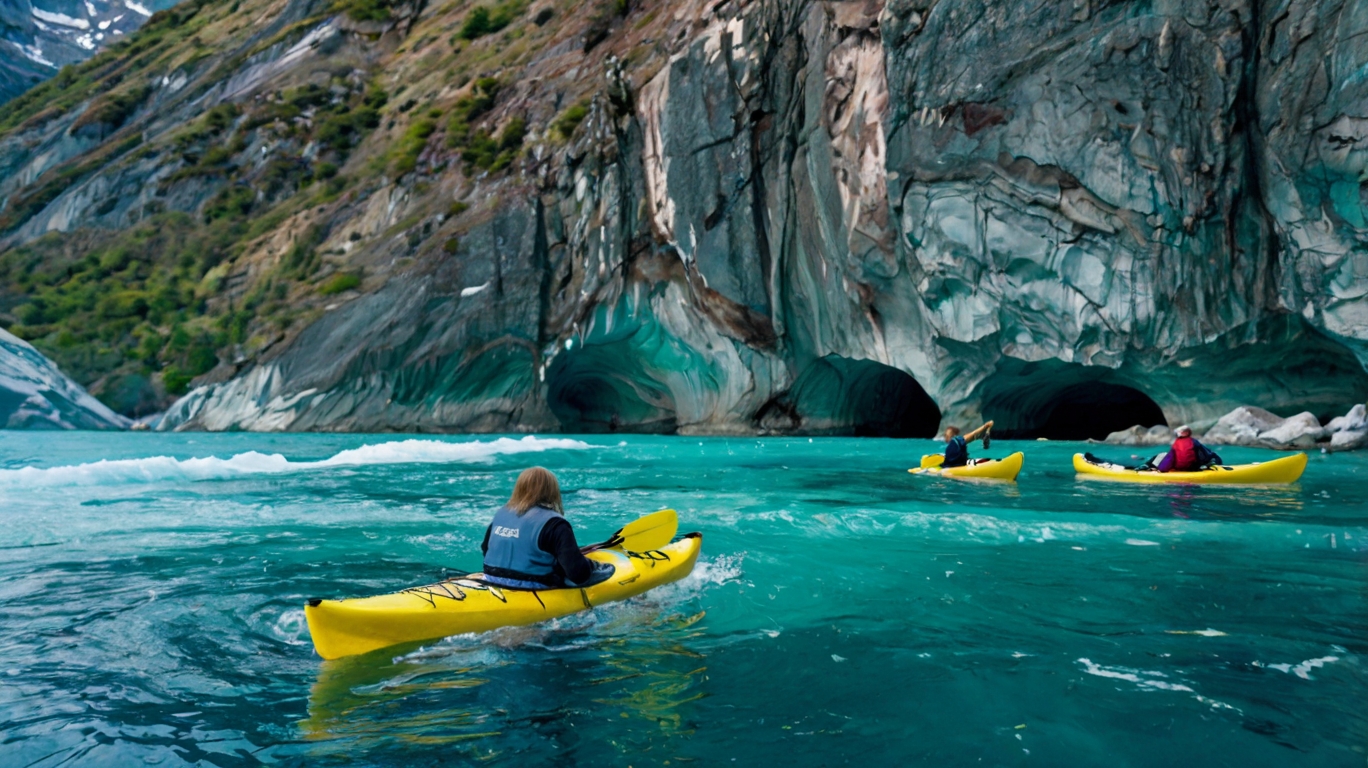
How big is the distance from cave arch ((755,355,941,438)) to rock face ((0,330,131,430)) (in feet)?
101

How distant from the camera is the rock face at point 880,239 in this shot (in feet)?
64.4

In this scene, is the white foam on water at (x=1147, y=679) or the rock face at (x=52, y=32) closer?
the white foam on water at (x=1147, y=679)

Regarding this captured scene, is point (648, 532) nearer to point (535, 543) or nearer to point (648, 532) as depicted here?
point (648, 532)

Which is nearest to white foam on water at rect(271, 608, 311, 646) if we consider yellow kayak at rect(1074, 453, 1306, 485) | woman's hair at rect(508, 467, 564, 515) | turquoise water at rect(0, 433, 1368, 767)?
turquoise water at rect(0, 433, 1368, 767)

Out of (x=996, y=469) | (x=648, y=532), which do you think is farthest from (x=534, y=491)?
(x=996, y=469)

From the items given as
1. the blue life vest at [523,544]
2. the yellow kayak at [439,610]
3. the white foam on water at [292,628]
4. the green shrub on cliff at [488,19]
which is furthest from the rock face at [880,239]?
the white foam on water at [292,628]

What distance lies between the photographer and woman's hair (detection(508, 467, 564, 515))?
5770mm

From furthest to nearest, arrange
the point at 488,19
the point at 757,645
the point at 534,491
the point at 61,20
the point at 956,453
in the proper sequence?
the point at 61,20, the point at 488,19, the point at 956,453, the point at 534,491, the point at 757,645

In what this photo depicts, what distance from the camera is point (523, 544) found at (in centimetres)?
582

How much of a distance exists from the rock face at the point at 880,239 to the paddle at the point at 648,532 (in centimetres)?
1739

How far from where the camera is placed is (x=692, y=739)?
3.80 meters

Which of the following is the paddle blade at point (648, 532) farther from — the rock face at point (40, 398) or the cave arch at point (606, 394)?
the rock face at point (40, 398)

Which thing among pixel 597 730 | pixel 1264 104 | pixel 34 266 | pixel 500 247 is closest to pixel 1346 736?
pixel 597 730

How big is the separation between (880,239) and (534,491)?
2060 cm
